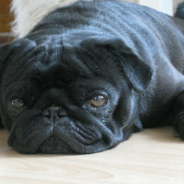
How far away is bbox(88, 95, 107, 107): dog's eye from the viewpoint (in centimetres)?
123

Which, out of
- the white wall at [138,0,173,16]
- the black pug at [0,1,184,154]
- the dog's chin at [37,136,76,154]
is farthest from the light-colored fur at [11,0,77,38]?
the dog's chin at [37,136,76,154]

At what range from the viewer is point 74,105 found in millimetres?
1225

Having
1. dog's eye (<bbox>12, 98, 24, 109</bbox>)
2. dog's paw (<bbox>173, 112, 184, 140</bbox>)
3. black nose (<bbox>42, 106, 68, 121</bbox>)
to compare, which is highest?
black nose (<bbox>42, 106, 68, 121</bbox>)

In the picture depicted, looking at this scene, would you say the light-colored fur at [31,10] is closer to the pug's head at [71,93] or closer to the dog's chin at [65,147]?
the pug's head at [71,93]

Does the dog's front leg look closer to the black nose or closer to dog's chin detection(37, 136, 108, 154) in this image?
dog's chin detection(37, 136, 108, 154)

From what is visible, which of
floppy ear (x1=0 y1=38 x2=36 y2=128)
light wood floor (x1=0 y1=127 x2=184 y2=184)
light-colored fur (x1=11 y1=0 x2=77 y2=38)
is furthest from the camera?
light-colored fur (x1=11 y1=0 x2=77 y2=38)

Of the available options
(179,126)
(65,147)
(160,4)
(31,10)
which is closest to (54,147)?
(65,147)

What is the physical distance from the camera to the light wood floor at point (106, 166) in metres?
1.03

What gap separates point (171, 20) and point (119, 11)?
0.61 m

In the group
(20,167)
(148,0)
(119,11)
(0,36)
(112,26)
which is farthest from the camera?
(0,36)

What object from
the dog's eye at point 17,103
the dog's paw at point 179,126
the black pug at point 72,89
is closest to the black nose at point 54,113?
the black pug at point 72,89

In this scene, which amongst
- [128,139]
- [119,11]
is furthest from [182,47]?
[128,139]

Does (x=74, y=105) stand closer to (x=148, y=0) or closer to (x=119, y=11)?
(x=119, y=11)

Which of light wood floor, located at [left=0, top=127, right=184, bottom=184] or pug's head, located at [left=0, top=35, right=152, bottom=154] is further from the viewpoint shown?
pug's head, located at [left=0, top=35, right=152, bottom=154]
